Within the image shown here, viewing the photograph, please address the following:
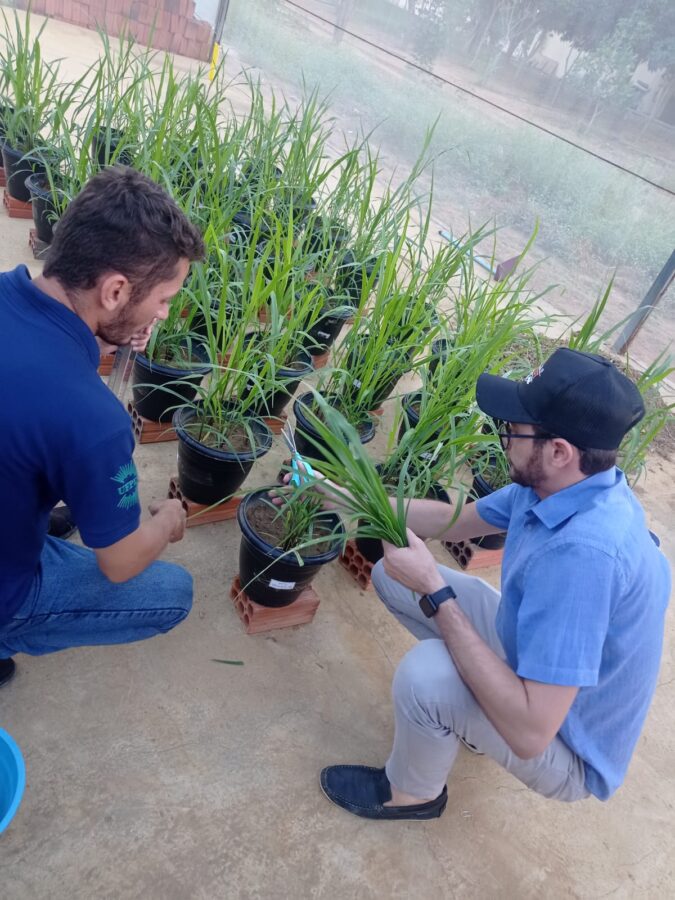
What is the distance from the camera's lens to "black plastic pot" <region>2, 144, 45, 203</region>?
117 inches

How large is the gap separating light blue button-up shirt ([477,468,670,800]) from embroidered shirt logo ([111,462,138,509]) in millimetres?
708

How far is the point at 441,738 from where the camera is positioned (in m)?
1.32

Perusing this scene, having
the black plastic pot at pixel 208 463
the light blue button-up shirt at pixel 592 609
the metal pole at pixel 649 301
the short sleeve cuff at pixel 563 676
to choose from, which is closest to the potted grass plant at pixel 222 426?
the black plastic pot at pixel 208 463

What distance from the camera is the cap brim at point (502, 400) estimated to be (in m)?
1.23

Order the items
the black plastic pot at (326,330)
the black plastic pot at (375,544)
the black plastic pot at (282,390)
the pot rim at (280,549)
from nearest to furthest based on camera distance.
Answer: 1. the pot rim at (280,549)
2. the black plastic pot at (375,544)
3. the black plastic pot at (282,390)
4. the black plastic pot at (326,330)

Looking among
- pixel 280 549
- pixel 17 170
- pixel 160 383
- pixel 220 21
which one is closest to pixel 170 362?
pixel 160 383

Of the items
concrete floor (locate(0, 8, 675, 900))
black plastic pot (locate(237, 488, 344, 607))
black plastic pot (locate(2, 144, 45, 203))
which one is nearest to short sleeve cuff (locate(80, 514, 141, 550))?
black plastic pot (locate(237, 488, 344, 607))

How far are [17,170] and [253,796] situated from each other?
296 centimetres

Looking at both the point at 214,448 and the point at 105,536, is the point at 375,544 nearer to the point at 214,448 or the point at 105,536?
the point at 214,448

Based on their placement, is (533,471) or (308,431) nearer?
(533,471)

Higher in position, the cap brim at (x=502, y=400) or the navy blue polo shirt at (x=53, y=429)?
the cap brim at (x=502, y=400)

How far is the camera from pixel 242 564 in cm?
167

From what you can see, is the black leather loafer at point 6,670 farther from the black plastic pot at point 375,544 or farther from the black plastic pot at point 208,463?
the black plastic pot at point 375,544

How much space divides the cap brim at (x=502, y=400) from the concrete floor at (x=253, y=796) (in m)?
0.86
